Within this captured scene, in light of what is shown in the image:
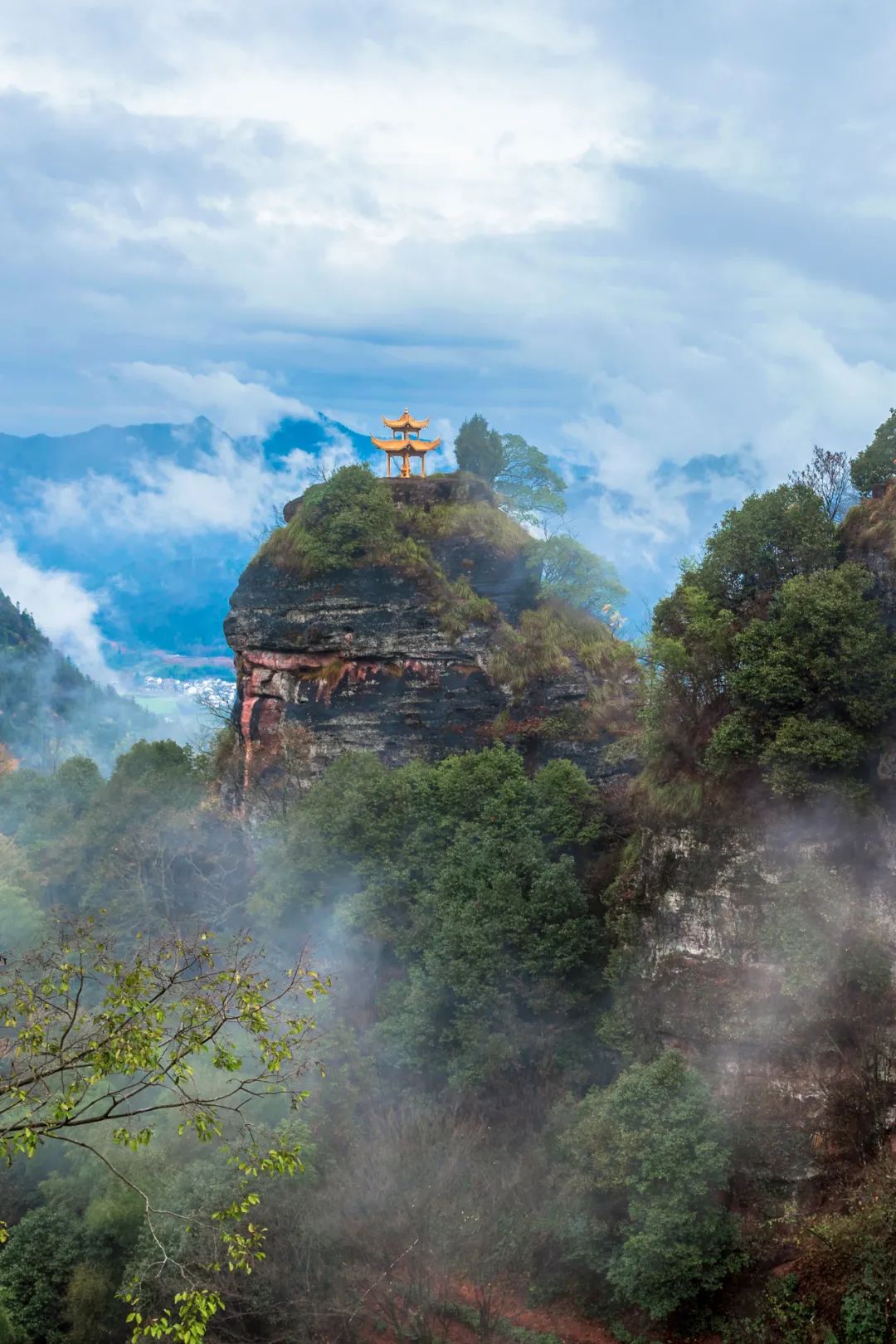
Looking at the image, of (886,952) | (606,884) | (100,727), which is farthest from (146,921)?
(100,727)

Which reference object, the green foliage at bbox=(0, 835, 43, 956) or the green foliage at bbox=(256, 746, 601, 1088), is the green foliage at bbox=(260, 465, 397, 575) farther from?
the green foliage at bbox=(0, 835, 43, 956)

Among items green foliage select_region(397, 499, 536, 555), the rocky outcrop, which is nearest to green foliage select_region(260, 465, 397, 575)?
green foliage select_region(397, 499, 536, 555)

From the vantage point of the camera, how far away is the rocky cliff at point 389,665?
1481 inches

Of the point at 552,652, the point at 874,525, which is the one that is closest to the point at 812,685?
the point at 874,525

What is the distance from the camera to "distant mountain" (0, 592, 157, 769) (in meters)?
95.2

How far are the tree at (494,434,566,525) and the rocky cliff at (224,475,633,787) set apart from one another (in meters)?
5.71

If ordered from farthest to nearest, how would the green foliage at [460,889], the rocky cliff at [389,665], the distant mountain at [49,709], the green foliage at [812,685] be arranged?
1. the distant mountain at [49,709]
2. the rocky cliff at [389,665]
3. the green foliage at [460,889]
4. the green foliage at [812,685]

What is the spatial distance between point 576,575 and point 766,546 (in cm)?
1422

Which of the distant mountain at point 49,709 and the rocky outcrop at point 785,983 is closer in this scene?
the rocky outcrop at point 785,983

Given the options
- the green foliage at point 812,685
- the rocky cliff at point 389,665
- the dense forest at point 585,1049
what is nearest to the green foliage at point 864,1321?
the dense forest at point 585,1049

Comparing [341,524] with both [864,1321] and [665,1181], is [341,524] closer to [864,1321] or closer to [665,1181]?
[665,1181]

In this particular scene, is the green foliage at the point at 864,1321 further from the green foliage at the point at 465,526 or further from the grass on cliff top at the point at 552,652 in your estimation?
the green foliage at the point at 465,526

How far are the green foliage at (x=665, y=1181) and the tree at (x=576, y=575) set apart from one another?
20673 millimetres

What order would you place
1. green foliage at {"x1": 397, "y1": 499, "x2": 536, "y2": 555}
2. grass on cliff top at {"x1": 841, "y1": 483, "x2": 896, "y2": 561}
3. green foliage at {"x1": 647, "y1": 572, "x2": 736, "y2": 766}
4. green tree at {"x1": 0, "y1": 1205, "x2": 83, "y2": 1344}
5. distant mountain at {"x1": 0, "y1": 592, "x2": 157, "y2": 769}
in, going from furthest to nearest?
distant mountain at {"x1": 0, "y1": 592, "x2": 157, "y2": 769}
green foliage at {"x1": 397, "y1": 499, "x2": 536, "y2": 555}
green foliage at {"x1": 647, "y1": 572, "x2": 736, "y2": 766}
grass on cliff top at {"x1": 841, "y1": 483, "x2": 896, "y2": 561}
green tree at {"x1": 0, "y1": 1205, "x2": 83, "y2": 1344}
